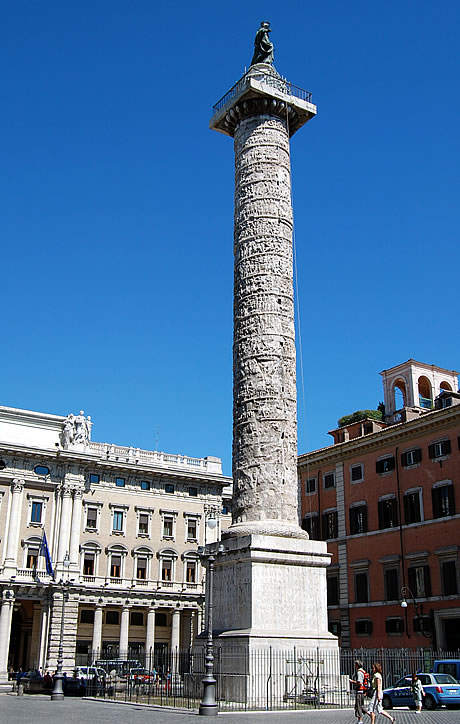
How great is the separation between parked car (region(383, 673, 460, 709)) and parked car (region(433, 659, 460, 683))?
162cm

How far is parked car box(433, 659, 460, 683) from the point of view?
2059 centimetres

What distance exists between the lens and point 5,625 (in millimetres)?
37281

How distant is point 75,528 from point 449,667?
2407 cm

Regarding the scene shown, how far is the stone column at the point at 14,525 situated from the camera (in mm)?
38438

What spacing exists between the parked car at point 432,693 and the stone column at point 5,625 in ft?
76.3

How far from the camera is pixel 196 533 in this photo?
4500 cm

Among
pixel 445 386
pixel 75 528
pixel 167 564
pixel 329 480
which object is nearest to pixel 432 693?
pixel 329 480

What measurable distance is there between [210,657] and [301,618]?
3.15 meters

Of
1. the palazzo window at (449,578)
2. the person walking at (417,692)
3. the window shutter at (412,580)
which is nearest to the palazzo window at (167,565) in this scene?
the window shutter at (412,580)

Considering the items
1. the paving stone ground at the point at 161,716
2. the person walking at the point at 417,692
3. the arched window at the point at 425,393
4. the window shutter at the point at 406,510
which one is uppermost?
the arched window at the point at 425,393

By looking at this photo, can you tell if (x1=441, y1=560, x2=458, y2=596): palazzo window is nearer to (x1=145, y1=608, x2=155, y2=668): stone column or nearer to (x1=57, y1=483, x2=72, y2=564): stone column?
(x1=145, y1=608, x2=155, y2=668): stone column

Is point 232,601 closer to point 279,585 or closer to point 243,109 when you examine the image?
point 279,585

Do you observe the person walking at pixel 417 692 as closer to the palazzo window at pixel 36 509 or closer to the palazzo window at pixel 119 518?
the palazzo window at pixel 36 509

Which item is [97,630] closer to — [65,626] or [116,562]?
[65,626]
